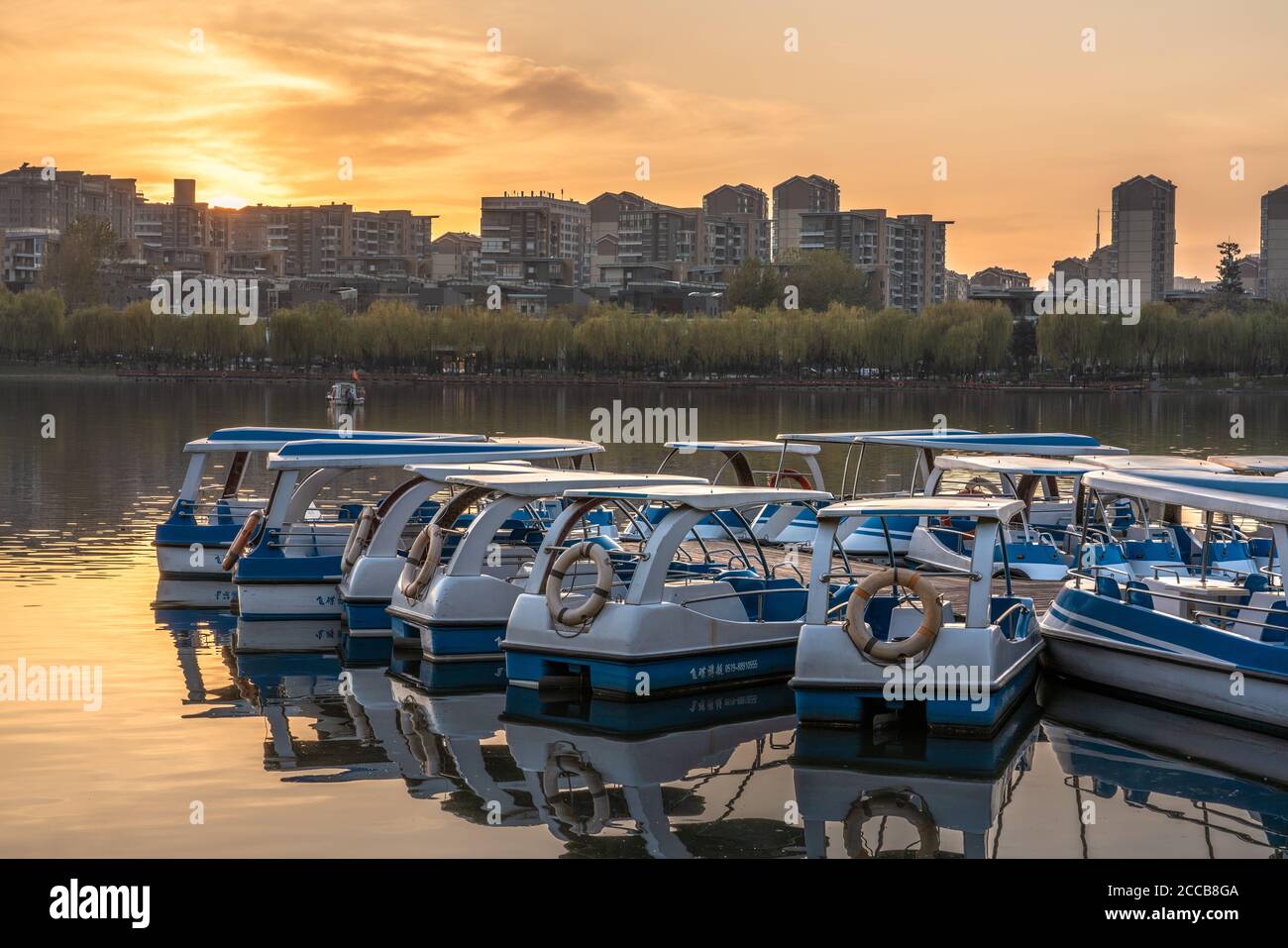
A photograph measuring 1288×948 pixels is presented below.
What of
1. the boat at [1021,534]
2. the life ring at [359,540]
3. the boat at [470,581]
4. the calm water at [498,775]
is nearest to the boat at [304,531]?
the life ring at [359,540]

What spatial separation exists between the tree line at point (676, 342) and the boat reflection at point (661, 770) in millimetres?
111060

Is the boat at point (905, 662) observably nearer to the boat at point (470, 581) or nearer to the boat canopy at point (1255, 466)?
the boat at point (470, 581)

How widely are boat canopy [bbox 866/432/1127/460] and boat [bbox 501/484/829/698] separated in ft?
39.7

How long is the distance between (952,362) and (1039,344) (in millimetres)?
6979

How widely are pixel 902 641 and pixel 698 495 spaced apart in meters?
3.09

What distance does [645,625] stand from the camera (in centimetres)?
1756

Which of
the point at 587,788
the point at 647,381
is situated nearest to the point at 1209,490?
the point at 587,788

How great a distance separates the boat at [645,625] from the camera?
57.6ft

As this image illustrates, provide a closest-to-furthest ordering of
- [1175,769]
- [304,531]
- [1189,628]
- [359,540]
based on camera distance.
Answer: [1175,769] < [1189,628] < [359,540] < [304,531]

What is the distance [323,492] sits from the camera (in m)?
41.2

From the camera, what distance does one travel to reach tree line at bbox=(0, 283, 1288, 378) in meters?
126

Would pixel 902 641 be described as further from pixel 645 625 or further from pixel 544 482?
pixel 544 482
